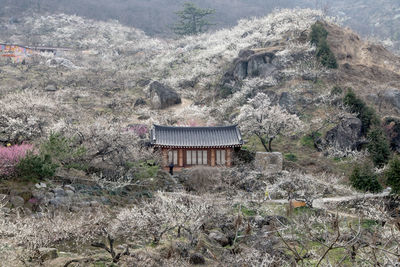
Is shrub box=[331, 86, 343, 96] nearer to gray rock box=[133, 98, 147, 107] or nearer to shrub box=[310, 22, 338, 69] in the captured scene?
shrub box=[310, 22, 338, 69]

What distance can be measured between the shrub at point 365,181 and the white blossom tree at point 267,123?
28.2 ft

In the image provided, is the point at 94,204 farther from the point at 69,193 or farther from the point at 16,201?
the point at 16,201

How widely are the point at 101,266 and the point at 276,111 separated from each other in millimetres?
23697

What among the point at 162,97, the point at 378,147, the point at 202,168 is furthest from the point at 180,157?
the point at 162,97

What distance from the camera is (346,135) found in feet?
109

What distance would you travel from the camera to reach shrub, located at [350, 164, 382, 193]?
24.7 m

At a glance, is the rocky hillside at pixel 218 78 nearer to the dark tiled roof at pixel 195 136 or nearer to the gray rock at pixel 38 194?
the dark tiled roof at pixel 195 136

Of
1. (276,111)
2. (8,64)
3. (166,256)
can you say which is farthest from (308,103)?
(8,64)

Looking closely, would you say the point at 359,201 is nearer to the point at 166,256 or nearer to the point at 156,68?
the point at 166,256

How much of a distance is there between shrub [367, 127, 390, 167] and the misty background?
69137 millimetres

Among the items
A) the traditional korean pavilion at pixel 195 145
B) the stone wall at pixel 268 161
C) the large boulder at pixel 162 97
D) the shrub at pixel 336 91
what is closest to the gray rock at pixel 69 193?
the traditional korean pavilion at pixel 195 145

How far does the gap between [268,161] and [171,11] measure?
4086 inches

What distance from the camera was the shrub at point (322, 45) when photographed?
43.3 m

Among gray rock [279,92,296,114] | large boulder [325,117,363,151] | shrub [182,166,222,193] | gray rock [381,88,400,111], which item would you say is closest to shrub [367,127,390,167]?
large boulder [325,117,363,151]
